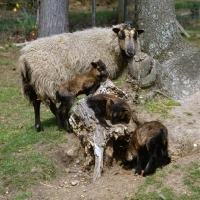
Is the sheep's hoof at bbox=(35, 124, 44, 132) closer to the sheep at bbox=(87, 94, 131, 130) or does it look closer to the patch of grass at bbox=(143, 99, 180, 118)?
the sheep at bbox=(87, 94, 131, 130)

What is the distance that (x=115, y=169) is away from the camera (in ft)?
20.3

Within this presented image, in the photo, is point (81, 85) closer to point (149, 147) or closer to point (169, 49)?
point (169, 49)

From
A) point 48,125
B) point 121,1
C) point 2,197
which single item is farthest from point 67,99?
point 121,1

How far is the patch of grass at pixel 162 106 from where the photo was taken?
21.4ft

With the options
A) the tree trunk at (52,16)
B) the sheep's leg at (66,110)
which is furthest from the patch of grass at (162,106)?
the tree trunk at (52,16)

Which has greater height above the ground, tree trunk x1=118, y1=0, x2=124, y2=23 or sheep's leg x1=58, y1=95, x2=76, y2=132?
tree trunk x1=118, y1=0, x2=124, y2=23

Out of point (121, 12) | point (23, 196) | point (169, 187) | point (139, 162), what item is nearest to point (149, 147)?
point (139, 162)

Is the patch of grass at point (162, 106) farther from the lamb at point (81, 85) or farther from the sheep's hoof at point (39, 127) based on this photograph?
the sheep's hoof at point (39, 127)

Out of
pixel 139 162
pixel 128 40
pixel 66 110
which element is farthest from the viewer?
pixel 128 40

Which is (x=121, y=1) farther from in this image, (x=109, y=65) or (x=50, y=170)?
(x=50, y=170)

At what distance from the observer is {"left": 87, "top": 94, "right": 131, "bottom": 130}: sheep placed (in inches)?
236

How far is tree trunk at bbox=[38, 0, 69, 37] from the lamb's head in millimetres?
4593

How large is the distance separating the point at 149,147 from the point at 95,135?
0.80 meters

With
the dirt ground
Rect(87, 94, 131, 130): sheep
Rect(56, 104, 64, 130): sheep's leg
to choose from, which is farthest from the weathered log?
Rect(56, 104, 64, 130): sheep's leg
